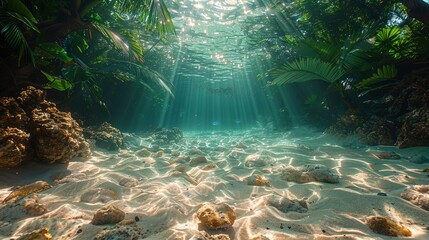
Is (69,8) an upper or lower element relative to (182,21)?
lower

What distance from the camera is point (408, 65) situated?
6.46 m

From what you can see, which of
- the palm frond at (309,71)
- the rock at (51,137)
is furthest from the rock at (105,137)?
the palm frond at (309,71)

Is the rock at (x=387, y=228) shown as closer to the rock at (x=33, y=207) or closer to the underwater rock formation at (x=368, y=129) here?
the rock at (x=33, y=207)

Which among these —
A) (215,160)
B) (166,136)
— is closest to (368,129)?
(215,160)

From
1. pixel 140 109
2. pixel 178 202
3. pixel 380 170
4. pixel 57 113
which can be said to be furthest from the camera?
pixel 140 109

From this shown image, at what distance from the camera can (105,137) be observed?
25.2 feet

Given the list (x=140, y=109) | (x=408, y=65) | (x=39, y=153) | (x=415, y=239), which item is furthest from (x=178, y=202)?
(x=140, y=109)

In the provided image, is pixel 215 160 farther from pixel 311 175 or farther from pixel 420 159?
pixel 420 159

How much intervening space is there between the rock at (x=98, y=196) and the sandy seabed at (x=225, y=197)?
0.01 metres

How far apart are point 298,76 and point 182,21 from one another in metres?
9.83

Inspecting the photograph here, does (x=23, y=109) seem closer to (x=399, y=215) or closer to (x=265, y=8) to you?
(x=399, y=215)

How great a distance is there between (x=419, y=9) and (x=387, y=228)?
13.2 ft

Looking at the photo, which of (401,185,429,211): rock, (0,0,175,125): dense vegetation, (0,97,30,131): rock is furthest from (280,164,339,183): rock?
(0,97,30,131): rock

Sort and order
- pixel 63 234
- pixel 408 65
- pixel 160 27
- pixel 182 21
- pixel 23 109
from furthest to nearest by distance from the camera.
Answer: pixel 182 21 < pixel 408 65 < pixel 160 27 < pixel 23 109 < pixel 63 234
